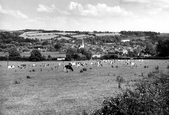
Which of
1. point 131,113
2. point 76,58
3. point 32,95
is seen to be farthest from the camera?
point 76,58

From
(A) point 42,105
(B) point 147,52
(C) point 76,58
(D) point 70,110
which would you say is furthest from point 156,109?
(B) point 147,52

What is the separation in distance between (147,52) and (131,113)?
A: 102 m

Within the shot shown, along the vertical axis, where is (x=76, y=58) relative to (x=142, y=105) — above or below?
below

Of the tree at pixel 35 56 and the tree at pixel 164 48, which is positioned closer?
the tree at pixel 35 56

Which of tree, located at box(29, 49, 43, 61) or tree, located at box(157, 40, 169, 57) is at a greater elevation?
tree, located at box(157, 40, 169, 57)

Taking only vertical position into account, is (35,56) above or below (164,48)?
below

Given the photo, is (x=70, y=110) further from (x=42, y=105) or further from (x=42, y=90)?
(x=42, y=90)

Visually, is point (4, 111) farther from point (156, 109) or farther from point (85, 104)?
point (156, 109)

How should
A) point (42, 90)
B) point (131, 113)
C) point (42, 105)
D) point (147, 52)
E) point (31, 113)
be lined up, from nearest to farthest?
point (131, 113)
point (31, 113)
point (42, 105)
point (42, 90)
point (147, 52)

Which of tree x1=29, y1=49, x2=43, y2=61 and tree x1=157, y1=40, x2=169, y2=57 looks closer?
tree x1=29, y1=49, x2=43, y2=61

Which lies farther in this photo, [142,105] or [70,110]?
[70,110]

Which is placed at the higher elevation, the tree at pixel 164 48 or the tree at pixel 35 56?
the tree at pixel 164 48

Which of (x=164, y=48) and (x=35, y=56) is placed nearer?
(x=35, y=56)

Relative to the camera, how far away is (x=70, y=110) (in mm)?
18484
